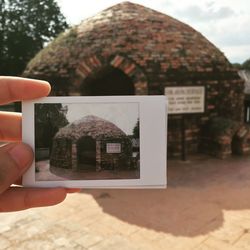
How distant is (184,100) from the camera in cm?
738

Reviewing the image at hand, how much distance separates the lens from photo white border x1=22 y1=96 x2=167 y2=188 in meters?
1.48

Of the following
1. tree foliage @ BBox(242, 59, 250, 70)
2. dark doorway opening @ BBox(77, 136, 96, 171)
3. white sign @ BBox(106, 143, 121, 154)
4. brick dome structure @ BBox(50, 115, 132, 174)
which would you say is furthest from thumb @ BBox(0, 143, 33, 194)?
tree foliage @ BBox(242, 59, 250, 70)

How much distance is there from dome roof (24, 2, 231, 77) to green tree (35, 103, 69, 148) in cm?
610

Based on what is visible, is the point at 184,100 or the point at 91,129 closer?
the point at 91,129

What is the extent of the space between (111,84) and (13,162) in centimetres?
753

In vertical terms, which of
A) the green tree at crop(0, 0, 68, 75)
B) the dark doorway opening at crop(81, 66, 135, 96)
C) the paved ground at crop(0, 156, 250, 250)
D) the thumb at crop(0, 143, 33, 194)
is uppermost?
the green tree at crop(0, 0, 68, 75)

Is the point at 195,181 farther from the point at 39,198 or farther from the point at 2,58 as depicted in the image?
the point at 2,58

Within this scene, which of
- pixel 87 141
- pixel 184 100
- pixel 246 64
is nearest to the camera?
pixel 87 141

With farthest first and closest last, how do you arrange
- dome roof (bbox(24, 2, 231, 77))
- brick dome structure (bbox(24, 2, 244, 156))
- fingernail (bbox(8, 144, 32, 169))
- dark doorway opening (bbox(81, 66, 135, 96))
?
1. dark doorway opening (bbox(81, 66, 135, 96))
2. dome roof (bbox(24, 2, 231, 77))
3. brick dome structure (bbox(24, 2, 244, 156))
4. fingernail (bbox(8, 144, 32, 169))

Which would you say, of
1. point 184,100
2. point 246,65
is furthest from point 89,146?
point 246,65

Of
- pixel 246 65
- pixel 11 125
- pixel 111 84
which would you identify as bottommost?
pixel 11 125

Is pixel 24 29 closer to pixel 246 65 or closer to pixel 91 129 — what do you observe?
pixel 246 65

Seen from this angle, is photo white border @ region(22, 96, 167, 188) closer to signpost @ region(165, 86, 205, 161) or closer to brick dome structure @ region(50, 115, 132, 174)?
brick dome structure @ region(50, 115, 132, 174)

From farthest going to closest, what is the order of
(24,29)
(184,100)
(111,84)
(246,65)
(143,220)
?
(24,29) → (246,65) → (111,84) → (184,100) → (143,220)
